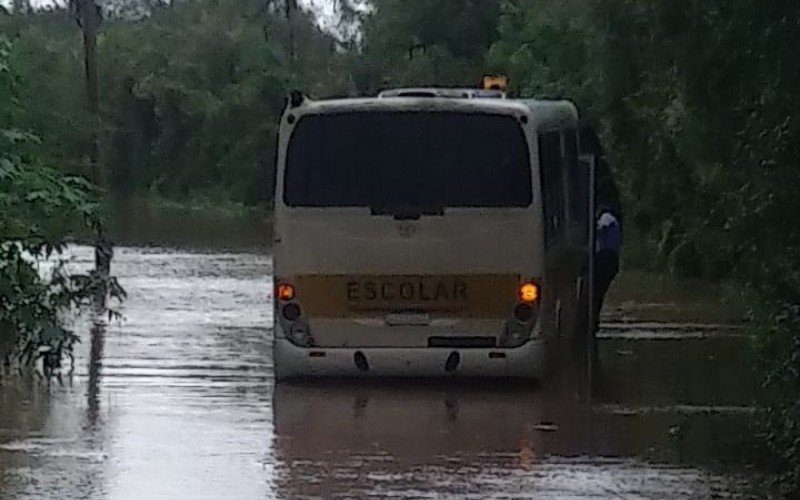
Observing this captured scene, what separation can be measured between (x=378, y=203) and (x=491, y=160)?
3.42 ft

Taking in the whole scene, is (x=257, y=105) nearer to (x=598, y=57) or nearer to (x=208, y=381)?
(x=598, y=57)

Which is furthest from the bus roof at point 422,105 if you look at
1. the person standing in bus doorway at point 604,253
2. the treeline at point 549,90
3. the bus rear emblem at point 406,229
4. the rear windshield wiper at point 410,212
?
the person standing in bus doorway at point 604,253

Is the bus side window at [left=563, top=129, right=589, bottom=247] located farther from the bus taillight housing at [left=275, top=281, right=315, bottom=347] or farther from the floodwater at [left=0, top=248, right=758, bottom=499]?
the bus taillight housing at [left=275, top=281, right=315, bottom=347]

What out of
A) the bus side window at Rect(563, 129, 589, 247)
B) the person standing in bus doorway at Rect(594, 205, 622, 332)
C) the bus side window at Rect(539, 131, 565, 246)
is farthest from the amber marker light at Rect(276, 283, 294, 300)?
the person standing in bus doorway at Rect(594, 205, 622, 332)

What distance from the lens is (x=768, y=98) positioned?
11.2 metres

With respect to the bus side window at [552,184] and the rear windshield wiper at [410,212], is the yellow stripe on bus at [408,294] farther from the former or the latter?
the bus side window at [552,184]

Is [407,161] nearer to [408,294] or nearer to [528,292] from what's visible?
[408,294]

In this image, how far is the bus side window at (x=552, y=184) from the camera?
16.5m

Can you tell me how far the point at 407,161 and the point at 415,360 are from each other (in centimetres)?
172

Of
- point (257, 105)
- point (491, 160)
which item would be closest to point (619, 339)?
point (491, 160)

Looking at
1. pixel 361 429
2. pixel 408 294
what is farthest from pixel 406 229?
pixel 361 429

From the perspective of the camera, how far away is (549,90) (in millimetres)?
34688

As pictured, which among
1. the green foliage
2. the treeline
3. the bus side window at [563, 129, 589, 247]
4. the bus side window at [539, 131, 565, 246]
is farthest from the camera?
the bus side window at [563, 129, 589, 247]

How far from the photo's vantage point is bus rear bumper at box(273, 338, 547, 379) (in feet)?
53.2
